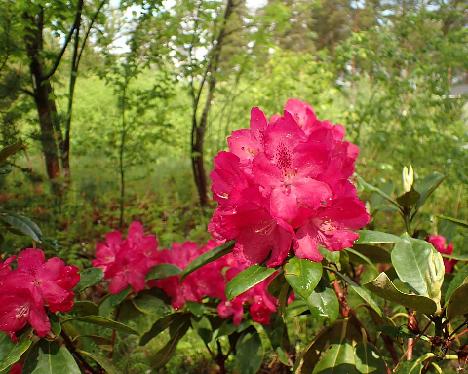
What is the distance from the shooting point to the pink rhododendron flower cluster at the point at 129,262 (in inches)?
55.0

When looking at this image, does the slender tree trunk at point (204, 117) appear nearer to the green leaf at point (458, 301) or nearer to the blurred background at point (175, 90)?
the blurred background at point (175, 90)

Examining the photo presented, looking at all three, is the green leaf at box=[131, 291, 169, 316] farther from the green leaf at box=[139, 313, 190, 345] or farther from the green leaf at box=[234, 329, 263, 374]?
the green leaf at box=[234, 329, 263, 374]

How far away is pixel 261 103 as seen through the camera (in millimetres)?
5273

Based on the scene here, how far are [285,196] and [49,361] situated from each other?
0.60 meters

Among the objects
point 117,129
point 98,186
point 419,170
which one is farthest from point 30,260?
point 98,186

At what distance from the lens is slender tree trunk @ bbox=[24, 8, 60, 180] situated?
3.04 m

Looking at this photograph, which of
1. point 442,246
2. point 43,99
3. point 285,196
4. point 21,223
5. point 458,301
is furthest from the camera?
point 43,99

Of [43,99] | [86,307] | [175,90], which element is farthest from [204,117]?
[86,307]

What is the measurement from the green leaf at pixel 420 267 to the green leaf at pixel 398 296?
0.16ft

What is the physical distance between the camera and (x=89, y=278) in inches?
50.8

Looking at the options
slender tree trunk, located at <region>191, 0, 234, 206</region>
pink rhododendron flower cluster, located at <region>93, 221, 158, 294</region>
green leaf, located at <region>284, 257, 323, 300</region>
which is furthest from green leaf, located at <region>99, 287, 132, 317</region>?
slender tree trunk, located at <region>191, 0, 234, 206</region>

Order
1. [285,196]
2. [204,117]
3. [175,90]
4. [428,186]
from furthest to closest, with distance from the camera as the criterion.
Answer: [204,117]
[175,90]
[428,186]
[285,196]

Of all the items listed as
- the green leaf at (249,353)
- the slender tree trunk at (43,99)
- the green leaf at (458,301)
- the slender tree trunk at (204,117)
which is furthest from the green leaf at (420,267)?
the slender tree trunk at (204,117)

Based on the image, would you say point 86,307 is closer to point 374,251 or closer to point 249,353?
point 249,353
